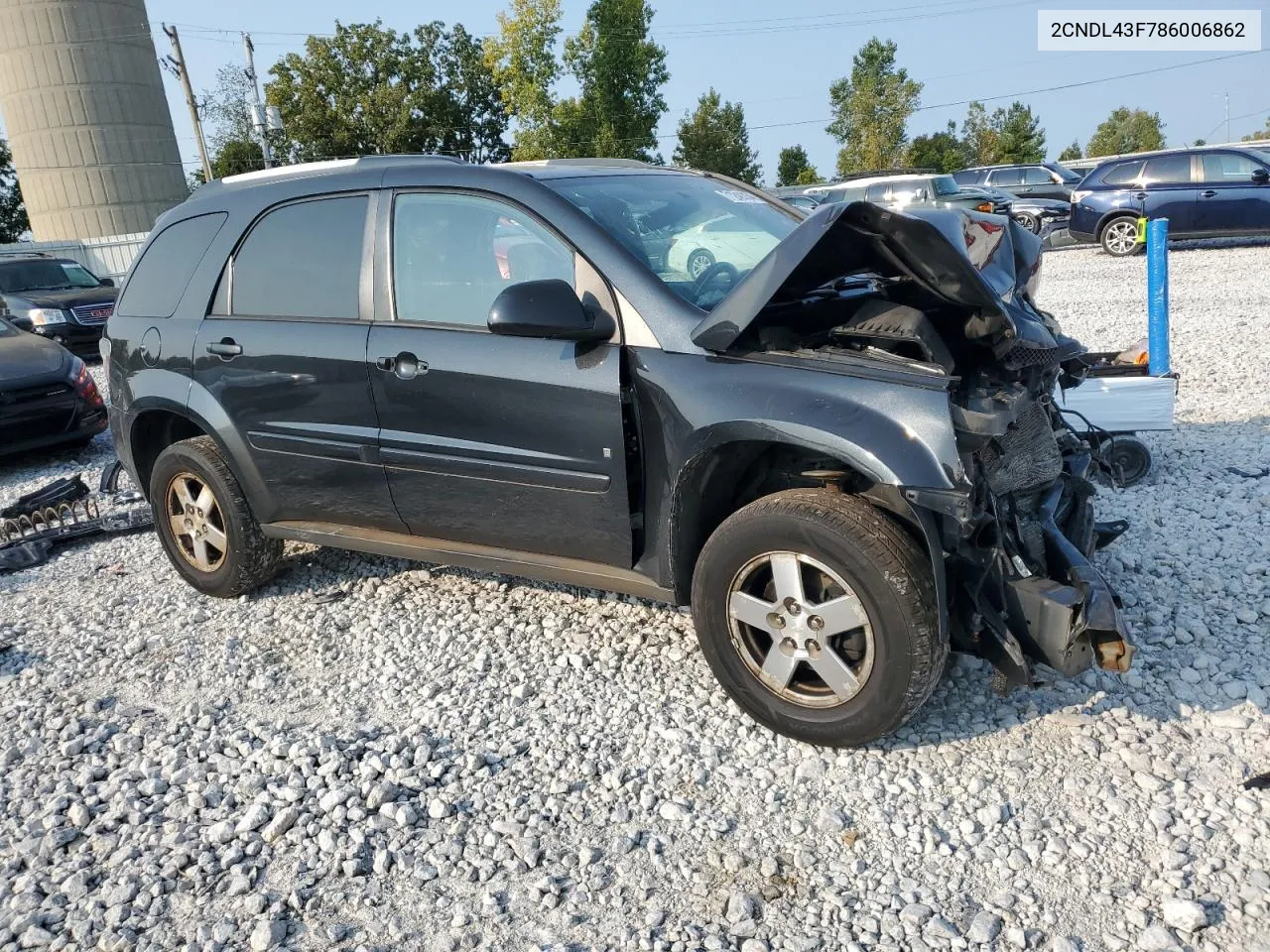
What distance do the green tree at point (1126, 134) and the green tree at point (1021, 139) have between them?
39.7 feet

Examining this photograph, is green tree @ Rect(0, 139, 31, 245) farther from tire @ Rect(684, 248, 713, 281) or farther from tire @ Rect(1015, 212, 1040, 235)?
tire @ Rect(684, 248, 713, 281)

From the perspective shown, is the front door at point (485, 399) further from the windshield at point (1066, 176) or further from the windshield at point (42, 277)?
the windshield at point (1066, 176)

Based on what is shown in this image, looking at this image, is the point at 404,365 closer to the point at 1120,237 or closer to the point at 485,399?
the point at 485,399

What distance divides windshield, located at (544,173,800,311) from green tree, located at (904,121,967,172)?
47214 millimetres

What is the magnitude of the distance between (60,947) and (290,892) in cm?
59

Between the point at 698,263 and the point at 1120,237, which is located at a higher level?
the point at 698,263

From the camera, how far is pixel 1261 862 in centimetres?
251

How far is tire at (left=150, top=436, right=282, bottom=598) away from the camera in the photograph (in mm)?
4629

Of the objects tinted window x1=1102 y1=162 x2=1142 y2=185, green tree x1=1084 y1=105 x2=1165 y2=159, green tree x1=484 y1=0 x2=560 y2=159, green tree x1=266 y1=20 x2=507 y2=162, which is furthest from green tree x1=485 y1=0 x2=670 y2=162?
green tree x1=1084 y1=105 x2=1165 y2=159

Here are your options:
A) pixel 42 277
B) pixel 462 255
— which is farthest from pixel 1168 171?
pixel 42 277

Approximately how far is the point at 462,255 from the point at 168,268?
6.36 feet

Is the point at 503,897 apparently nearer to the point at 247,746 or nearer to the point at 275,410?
the point at 247,746

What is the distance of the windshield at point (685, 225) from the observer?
354 centimetres

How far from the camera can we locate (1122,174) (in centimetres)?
1619
